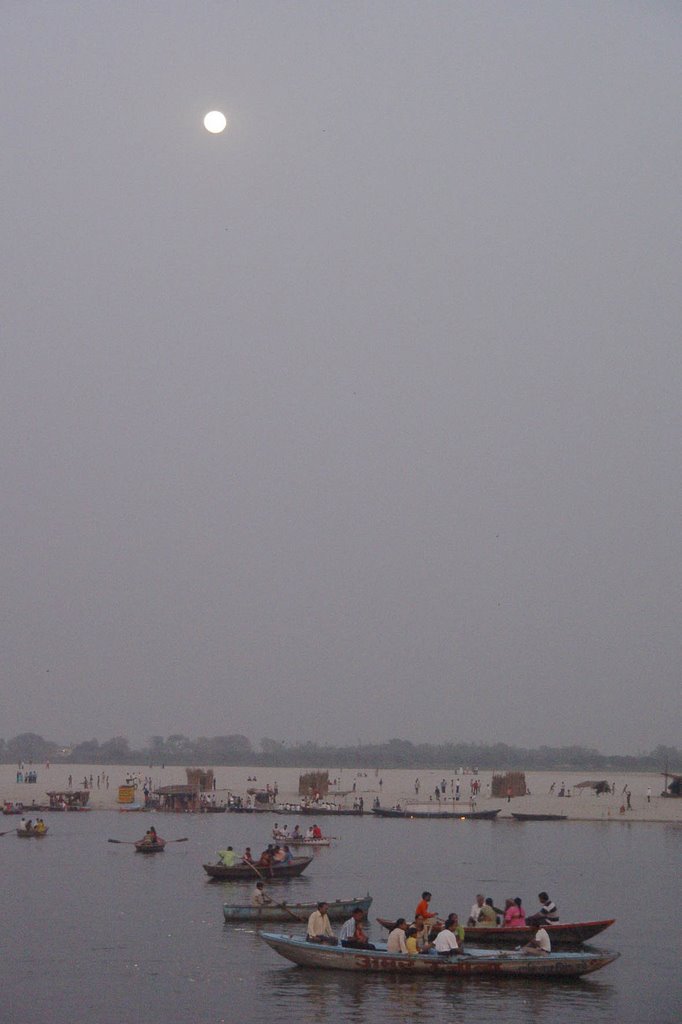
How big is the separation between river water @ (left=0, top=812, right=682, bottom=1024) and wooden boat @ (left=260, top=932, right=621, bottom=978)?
22 centimetres

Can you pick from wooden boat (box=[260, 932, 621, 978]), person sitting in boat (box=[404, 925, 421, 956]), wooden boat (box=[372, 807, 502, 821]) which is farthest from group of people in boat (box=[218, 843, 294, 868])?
wooden boat (box=[372, 807, 502, 821])

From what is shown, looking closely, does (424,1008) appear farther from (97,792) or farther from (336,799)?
(97,792)

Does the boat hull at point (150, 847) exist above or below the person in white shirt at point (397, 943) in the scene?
below

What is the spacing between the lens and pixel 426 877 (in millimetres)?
40719

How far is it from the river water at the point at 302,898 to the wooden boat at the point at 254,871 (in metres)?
0.41

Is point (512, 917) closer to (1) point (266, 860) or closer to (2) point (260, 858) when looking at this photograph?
(1) point (266, 860)

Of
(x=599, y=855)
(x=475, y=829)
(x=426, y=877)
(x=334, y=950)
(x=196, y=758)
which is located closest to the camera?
(x=334, y=950)

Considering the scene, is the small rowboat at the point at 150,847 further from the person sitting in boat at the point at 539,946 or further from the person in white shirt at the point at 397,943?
the person sitting in boat at the point at 539,946

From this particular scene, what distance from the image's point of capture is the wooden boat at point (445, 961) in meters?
21.9

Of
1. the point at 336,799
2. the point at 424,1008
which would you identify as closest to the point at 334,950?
the point at 424,1008

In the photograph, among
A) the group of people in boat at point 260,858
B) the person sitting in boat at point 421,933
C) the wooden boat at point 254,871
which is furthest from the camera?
the group of people in boat at point 260,858

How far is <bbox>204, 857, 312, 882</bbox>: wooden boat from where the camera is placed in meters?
36.4

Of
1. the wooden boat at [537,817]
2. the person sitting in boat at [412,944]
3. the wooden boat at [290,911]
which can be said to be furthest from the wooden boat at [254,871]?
the wooden boat at [537,817]

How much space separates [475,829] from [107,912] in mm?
34304
